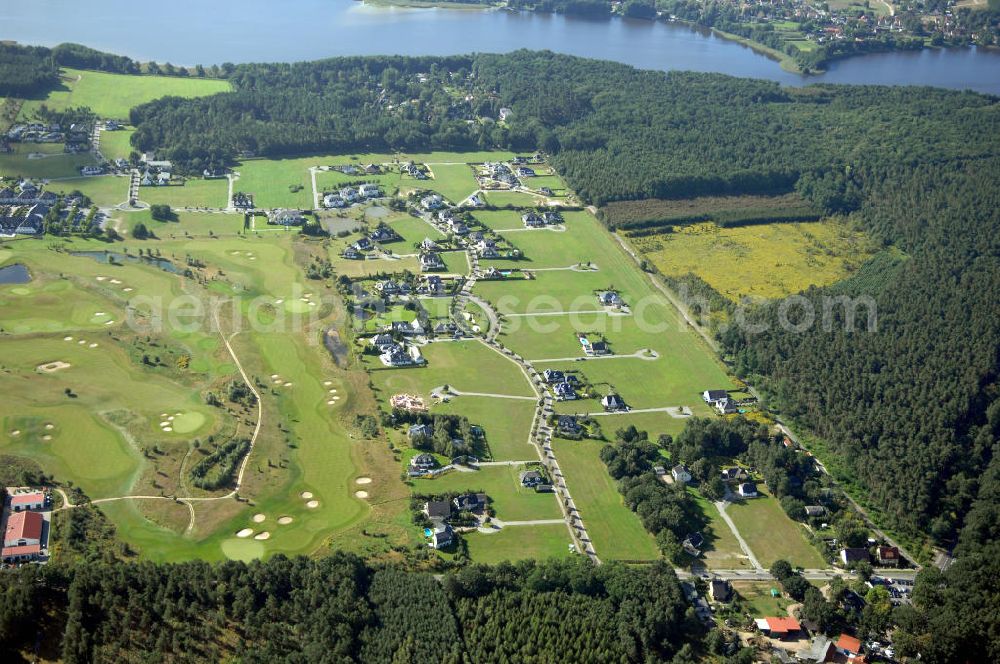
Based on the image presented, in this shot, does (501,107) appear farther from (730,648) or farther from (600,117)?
(730,648)

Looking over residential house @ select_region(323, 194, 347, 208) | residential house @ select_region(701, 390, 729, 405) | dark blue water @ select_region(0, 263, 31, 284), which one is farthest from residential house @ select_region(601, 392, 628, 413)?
dark blue water @ select_region(0, 263, 31, 284)

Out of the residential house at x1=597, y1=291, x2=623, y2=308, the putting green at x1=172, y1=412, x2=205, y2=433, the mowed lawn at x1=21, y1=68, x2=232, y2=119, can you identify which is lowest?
the putting green at x1=172, y1=412, x2=205, y2=433

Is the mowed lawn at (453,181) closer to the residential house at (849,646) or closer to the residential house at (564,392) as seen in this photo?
the residential house at (564,392)

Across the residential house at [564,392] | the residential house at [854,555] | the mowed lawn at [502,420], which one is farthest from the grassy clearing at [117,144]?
the residential house at [854,555]

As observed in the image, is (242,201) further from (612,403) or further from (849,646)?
(849,646)

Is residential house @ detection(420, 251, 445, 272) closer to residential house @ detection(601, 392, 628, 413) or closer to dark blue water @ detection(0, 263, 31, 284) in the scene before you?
residential house @ detection(601, 392, 628, 413)

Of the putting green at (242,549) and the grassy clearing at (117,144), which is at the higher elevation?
the grassy clearing at (117,144)
